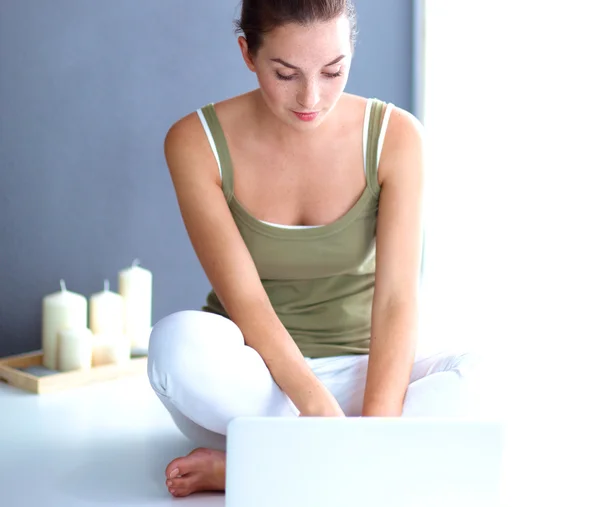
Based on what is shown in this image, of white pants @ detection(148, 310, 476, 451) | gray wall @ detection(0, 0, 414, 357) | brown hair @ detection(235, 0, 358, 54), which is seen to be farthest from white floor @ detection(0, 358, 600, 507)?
brown hair @ detection(235, 0, 358, 54)

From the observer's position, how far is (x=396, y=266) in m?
2.06

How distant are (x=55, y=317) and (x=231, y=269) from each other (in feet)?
3.74

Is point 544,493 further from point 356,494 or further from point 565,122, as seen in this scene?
point 565,122

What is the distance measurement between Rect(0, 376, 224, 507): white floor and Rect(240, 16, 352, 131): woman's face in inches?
33.1

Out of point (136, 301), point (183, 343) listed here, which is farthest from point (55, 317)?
point (183, 343)

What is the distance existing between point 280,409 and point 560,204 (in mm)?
1506

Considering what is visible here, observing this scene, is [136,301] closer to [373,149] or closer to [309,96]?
[373,149]

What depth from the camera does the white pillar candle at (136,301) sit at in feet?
10.2

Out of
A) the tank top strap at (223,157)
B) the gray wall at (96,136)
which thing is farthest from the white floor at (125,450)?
the tank top strap at (223,157)

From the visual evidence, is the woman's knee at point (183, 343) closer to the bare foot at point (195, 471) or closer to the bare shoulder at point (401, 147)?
the bare foot at point (195, 471)

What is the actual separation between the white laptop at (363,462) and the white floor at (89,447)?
0.49 m

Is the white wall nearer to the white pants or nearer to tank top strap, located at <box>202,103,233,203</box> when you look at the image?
the white pants

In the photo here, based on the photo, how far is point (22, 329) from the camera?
3162mm

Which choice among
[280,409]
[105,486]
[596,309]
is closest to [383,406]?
[280,409]
